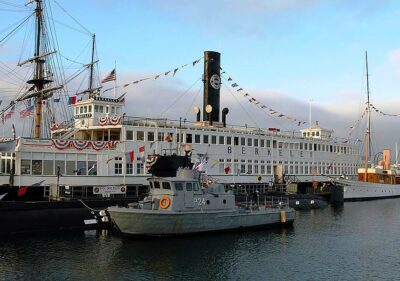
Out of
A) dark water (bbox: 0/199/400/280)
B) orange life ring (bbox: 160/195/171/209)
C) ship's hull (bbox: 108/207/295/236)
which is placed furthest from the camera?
orange life ring (bbox: 160/195/171/209)

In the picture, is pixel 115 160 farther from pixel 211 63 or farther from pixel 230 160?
pixel 211 63

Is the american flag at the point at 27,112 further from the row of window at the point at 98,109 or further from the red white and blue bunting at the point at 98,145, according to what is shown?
the red white and blue bunting at the point at 98,145

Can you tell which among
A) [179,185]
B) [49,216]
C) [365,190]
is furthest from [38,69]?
[365,190]

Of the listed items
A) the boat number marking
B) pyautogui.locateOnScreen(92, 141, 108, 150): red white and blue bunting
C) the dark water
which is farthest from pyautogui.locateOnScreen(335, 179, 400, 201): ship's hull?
pyautogui.locateOnScreen(92, 141, 108, 150): red white and blue bunting

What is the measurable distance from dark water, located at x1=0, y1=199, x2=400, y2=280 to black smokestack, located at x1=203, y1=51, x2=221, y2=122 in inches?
840

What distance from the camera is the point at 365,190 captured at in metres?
69.4

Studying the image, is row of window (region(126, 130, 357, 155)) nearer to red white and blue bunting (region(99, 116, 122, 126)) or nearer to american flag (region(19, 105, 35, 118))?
red white and blue bunting (region(99, 116, 122, 126))

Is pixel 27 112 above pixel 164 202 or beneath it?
above

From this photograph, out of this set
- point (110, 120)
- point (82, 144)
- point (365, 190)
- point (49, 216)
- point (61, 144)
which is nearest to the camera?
point (49, 216)

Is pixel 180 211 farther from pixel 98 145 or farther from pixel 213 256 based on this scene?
pixel 98 145

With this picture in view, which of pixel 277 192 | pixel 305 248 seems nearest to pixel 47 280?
pixel 305 248

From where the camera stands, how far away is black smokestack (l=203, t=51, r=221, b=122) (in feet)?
181

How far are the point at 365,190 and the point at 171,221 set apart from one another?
46426 mm

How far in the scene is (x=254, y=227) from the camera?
124 ft
